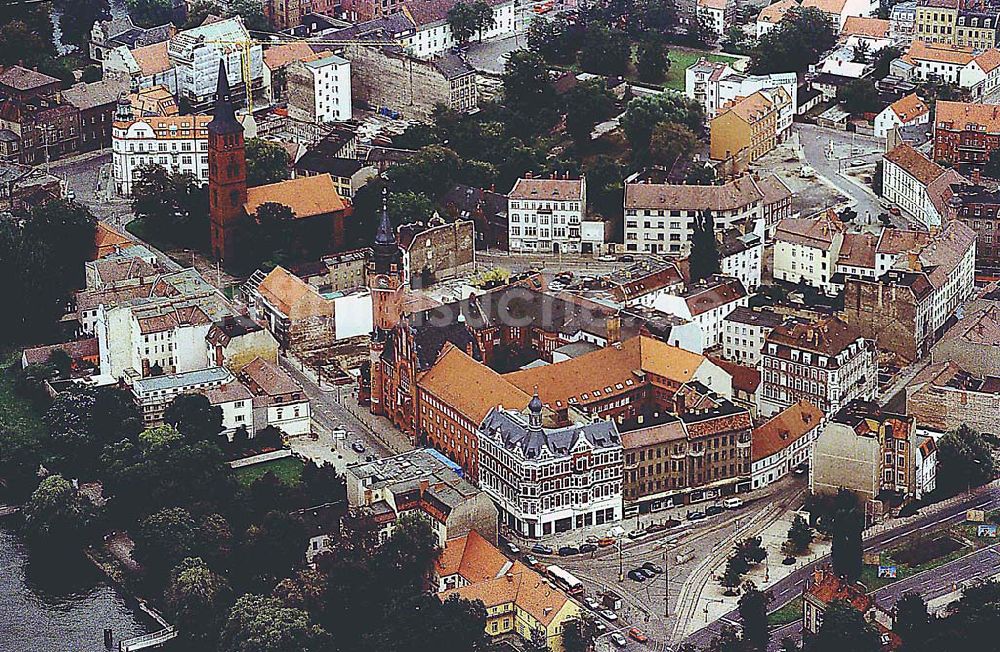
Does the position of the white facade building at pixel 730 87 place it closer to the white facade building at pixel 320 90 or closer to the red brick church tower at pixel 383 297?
the white facade building at pixel 320 90

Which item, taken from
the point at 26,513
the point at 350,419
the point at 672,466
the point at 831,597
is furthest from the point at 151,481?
the point at 831,597

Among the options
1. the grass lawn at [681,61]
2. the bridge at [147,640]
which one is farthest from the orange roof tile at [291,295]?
the grass lawn at [681,61]

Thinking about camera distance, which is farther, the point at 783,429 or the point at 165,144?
the point at 165,144

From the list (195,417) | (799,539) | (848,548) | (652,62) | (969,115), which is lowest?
(799,539)

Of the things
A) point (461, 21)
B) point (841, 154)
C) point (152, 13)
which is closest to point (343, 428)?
point (841, 154)

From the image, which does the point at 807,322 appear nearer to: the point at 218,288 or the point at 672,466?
the point at 672,466

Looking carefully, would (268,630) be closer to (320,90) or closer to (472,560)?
(472,560)

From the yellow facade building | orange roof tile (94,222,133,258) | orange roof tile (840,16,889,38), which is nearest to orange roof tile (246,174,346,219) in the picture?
orange roof tile (94,222,133,258)
